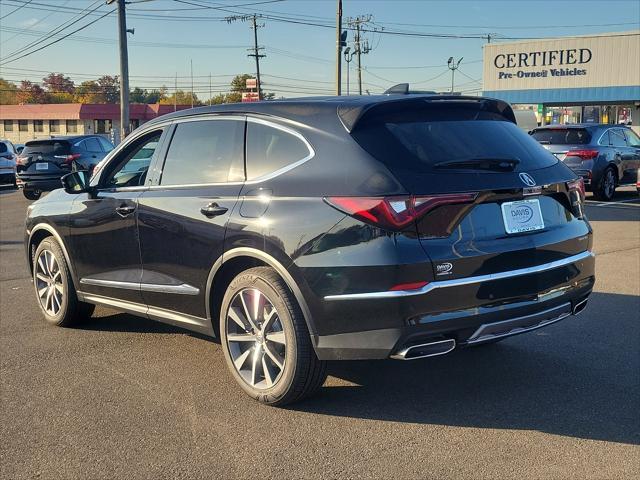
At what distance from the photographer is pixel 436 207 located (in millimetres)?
3623

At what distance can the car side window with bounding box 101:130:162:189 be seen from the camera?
17.1 feet

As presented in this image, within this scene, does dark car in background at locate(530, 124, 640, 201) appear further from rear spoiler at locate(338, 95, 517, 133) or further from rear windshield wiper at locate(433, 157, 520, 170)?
rear windshield wiper at locate(433, 157, 520, 170)

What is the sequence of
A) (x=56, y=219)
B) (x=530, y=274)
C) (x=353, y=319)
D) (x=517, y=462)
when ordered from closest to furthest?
(x=517, y=462)
(x=353, y=319)
(x=530, y=274)
(x=56, y=219)

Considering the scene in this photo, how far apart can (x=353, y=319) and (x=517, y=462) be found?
1073 millimetres

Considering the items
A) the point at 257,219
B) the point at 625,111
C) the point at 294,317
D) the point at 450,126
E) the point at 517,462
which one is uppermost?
the point at 625,111

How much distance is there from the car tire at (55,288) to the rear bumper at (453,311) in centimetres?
286

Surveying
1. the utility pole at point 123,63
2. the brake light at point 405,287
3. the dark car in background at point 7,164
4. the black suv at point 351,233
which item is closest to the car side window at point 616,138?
the black suv at point 351,233

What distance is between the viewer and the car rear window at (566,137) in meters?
15.9

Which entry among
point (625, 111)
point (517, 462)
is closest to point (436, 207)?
point (517, 462)

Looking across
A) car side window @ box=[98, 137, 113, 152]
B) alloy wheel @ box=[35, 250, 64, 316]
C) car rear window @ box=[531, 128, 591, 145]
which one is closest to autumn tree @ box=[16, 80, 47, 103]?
car side window @ box=[98, 137, 113, 152]

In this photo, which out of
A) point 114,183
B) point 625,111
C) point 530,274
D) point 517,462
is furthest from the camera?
point 625,111

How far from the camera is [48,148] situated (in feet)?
60.8

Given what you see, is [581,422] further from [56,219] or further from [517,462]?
[56,219]

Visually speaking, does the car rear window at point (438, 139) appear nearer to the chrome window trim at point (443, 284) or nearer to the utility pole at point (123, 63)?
the chrome window trim at point (443, 284)
